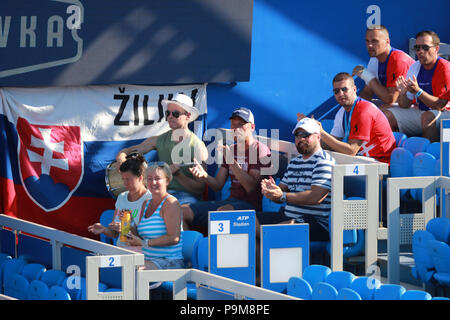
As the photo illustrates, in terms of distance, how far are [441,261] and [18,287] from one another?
290 centimetres

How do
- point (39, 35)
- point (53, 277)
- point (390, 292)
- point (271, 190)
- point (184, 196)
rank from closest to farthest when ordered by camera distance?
1. point (390, 292)
2. point (53, 277)
3. point (271, 190)
4. point (184, 196)
5. point (39, 35)

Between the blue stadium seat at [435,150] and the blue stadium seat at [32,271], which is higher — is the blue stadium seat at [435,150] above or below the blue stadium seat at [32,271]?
above

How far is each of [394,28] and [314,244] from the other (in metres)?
3.44

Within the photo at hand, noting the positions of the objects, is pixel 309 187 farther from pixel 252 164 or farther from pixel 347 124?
pixel 347 124

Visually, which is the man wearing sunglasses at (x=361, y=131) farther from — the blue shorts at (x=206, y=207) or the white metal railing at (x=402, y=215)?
the white metal railing at (x=402, y=215)

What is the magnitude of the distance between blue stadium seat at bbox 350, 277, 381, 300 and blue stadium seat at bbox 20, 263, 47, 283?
2.46 m

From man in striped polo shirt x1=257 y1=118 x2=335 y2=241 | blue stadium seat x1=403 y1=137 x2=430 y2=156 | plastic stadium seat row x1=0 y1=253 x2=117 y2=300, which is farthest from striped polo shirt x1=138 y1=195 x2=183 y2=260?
blue stadium seat x1=403 y1=137 x2=430 y2=156

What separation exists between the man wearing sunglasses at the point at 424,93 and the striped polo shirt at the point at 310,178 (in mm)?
1270

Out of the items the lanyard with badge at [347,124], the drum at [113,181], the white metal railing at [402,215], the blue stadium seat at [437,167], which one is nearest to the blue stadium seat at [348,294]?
the white metal railing at [402,215]

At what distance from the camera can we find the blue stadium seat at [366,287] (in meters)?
4.64

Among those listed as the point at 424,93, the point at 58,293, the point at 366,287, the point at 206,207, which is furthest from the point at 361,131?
the point at 58,293

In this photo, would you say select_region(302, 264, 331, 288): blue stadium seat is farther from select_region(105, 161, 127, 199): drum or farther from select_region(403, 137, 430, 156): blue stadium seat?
select_region(105, 161, 127, 199): drum

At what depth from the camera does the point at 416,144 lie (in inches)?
278
